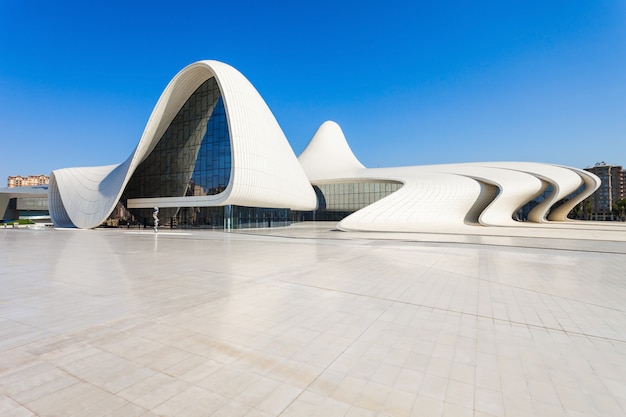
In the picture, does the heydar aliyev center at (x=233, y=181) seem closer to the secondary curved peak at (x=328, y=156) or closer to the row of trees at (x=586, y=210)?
the secondary curved peak at (x=328, y=156)

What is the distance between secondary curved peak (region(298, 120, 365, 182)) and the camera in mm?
49875

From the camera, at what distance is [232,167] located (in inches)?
1046

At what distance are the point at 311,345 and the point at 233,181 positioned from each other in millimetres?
23433

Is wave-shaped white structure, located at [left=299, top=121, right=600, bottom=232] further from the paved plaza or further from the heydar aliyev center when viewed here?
the paved plaza

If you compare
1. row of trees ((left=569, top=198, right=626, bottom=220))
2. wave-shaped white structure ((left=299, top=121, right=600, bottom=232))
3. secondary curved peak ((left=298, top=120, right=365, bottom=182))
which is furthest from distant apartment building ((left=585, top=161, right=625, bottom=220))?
secondary curved peak ((left=298, top=120, right=365, bottom=182))

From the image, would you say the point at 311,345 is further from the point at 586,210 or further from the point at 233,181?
the point at 586,210

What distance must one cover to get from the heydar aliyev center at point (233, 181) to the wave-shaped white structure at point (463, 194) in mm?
111

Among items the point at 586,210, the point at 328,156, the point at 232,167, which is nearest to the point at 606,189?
the point at 586,210

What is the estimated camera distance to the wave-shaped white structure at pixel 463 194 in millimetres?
27734

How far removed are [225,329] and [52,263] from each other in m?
9.86

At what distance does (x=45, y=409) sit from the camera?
9.33 ft

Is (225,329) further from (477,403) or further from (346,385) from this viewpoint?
(477,403)

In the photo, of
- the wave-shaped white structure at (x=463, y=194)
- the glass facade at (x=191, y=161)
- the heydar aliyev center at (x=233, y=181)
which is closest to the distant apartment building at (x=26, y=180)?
the heydar aliyev center at (x=233, y=181)

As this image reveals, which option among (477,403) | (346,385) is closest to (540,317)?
(477,403)
